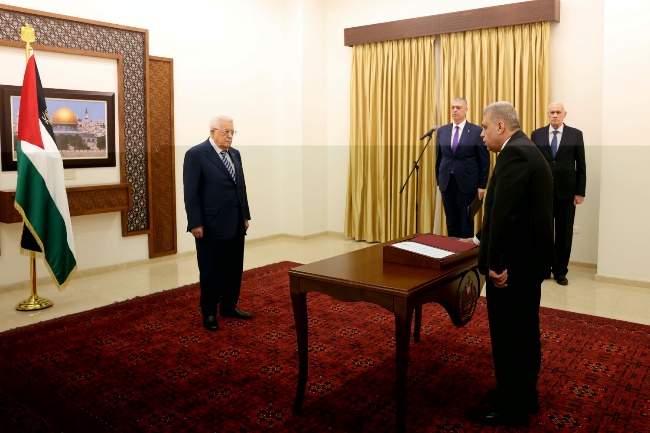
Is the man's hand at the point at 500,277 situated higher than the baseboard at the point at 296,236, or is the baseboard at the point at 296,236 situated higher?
the man's hand at the point at 500,277

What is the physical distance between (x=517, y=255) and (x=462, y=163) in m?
3.26

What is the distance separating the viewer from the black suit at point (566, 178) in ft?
17.2

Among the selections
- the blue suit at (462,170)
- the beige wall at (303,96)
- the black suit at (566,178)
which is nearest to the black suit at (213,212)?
the beige wall at (303,96)

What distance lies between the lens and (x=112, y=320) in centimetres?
415

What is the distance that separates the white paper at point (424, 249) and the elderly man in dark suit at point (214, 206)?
55.4 inches

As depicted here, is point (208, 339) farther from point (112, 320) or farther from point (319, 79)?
point (319, 79)

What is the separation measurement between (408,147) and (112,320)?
4.20 meters

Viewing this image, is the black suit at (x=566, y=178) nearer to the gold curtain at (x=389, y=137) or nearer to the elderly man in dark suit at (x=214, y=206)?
the gold curtain at (x=389, y=137)

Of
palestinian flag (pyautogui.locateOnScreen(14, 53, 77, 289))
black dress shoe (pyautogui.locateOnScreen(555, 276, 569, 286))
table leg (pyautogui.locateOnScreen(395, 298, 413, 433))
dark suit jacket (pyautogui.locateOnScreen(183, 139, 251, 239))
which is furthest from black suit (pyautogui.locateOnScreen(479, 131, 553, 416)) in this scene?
palestinian flag (pyautogui.locateOnScreen(14, 53, 77, 289))

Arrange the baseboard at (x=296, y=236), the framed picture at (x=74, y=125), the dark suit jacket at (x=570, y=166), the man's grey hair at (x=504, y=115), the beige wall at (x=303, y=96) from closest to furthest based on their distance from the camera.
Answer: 1. the man's grey hair at (x=504, y=115)
2. the framed picture at (x=74, y=125)
3. the beige wall at (x=303, y=96)
4. the dark suit jacket at (x=570, y=166)
5. the baseboard at (x=296, y=236)

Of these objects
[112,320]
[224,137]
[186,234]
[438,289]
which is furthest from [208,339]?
[186,234]

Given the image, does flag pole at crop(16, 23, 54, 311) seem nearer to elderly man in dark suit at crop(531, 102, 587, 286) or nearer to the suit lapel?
the suit lapel

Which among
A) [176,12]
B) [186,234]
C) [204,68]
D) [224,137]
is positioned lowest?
[186,234]

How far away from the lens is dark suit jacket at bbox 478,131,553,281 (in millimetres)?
2395
